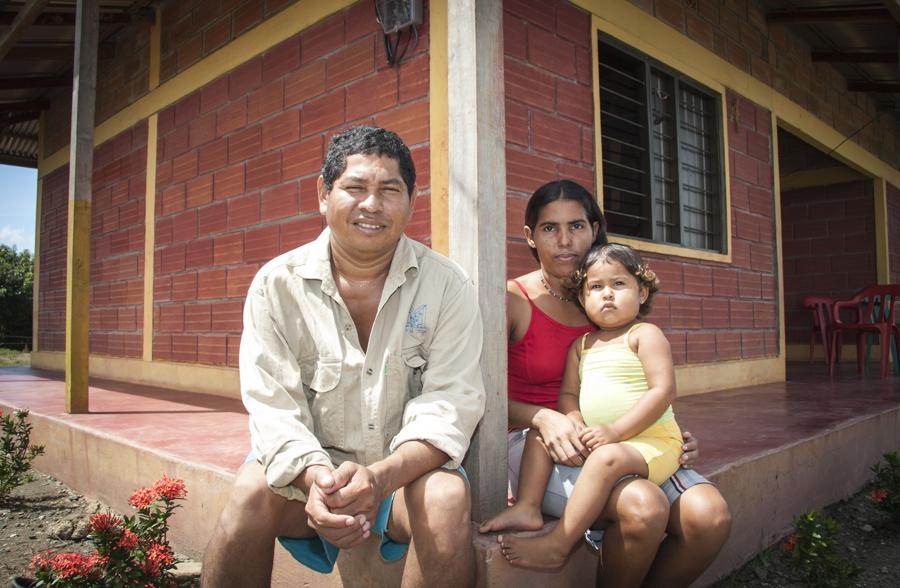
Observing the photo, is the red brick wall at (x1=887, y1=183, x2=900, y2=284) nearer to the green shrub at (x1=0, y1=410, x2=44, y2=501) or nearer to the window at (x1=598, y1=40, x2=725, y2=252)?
the window at (x1=598, y1=40, x2=725, y2=252)

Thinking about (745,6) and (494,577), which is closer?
(494,577)

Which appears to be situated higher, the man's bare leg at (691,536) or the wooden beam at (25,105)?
the wooden beam at (25,105)

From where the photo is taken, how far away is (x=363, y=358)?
72.1 inches

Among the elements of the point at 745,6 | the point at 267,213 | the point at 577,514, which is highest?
the point at 745,6

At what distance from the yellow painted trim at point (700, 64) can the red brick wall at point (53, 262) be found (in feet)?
23.0

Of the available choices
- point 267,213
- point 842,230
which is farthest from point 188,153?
point 842,230

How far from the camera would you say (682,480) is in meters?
1.91

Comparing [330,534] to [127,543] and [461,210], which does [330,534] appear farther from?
[461,210]

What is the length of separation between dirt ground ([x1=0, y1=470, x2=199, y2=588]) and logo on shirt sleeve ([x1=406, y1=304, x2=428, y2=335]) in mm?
1453

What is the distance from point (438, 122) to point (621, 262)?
1.61 m

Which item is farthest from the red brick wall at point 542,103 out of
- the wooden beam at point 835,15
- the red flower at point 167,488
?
the wooden beam at point 835,15

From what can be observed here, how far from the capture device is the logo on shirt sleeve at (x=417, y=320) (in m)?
1.88

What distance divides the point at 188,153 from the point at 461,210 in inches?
167

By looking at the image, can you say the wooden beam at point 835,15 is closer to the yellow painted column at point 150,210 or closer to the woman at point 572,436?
the woman at point 572,436
